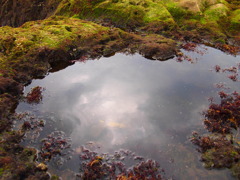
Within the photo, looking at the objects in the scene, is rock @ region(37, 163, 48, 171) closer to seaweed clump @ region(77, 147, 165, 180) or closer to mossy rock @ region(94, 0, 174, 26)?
seaweed clump @ region(77, 147, 165, 180)

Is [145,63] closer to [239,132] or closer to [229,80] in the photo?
[229,80]

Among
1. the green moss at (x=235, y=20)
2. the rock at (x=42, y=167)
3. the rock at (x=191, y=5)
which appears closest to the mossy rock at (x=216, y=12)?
the green moss at (x=235, y=20)

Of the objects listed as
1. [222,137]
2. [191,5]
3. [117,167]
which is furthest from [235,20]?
[117,167]

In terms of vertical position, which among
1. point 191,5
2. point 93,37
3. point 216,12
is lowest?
point 93,37

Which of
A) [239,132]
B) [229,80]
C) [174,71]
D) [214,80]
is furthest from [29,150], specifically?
[229,80]

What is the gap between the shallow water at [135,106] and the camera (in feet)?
41.6

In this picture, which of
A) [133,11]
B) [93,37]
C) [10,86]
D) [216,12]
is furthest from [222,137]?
[133,11]

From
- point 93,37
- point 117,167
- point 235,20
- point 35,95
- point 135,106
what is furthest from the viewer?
point 235,20

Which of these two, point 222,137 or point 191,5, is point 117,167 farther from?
point 191,5

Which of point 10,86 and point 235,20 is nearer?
point 10,86

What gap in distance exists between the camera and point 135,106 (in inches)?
627

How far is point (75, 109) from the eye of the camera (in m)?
15.7

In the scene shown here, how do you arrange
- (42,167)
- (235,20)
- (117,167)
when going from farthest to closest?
(235,20)
(117,167)
(42,167)

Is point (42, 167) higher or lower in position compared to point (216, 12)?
higher
